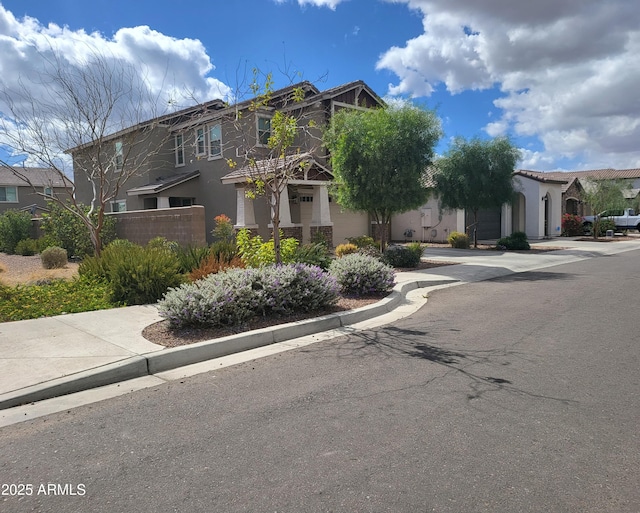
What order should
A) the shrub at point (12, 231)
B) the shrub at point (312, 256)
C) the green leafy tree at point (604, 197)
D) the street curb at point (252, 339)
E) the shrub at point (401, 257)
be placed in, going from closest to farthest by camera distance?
the street curb at point (252, 339), the shrub at point (312, 256), the shrub at point (401, 257), the shrub at point (12, 231), the green leafy tree at point (604, 197)

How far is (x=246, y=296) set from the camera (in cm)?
746

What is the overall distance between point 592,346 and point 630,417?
2.41 m

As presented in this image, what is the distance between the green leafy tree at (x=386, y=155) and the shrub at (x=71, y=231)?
9657mm

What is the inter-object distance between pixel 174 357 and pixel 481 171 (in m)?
19.8

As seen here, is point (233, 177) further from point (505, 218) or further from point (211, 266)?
point (505, 218)

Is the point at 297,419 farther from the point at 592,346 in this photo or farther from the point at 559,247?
the point at 559,247

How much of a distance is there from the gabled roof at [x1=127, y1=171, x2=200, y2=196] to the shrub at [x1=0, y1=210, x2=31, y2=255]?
5052 millimetres

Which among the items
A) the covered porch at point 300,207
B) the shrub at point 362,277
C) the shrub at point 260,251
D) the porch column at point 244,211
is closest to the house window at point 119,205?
the covered porch at point 300,207

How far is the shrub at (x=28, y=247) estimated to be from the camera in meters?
20.9

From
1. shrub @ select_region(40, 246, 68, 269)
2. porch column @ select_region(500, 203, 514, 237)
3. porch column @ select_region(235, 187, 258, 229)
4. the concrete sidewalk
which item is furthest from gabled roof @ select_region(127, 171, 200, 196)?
porch column @ select_region(500, 203, 514, 237)

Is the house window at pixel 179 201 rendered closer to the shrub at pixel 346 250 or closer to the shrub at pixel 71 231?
the shrub at pixel 71 231

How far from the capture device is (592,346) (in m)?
6.41

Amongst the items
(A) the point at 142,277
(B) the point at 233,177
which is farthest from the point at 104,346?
(B) the point at 233,177

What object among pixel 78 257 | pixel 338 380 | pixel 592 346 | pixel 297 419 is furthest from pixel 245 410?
pixel 78 257
